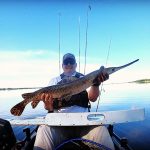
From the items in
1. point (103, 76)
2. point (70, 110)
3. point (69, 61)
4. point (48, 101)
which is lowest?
point (70, 110)

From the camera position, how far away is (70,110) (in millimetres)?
4602

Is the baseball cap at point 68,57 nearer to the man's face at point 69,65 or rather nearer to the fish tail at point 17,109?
the man's face at point 69,65

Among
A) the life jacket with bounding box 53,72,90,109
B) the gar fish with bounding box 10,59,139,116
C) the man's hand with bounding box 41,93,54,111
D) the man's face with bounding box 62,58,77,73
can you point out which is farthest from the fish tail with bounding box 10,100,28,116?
the man's face with bounding box 62,58,77,73

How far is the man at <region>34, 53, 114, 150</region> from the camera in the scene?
12.5 feet

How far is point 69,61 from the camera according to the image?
533 centimetres

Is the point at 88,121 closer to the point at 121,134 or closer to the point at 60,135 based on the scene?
the point at 60,135

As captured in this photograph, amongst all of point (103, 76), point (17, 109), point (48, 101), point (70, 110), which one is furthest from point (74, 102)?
point (17, 109)

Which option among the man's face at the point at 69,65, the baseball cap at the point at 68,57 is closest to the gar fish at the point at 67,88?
the man's face at the point at 69,65

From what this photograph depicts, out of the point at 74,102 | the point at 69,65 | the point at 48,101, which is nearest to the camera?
the point at 48,101

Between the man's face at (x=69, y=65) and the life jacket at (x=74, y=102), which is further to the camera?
the man's face at (x=69, y=65)

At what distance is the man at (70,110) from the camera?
3.80 metres

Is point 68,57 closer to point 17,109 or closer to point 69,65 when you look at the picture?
point 69,65

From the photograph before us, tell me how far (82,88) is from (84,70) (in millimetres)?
2361

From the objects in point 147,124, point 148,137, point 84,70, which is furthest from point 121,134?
point 84,70
